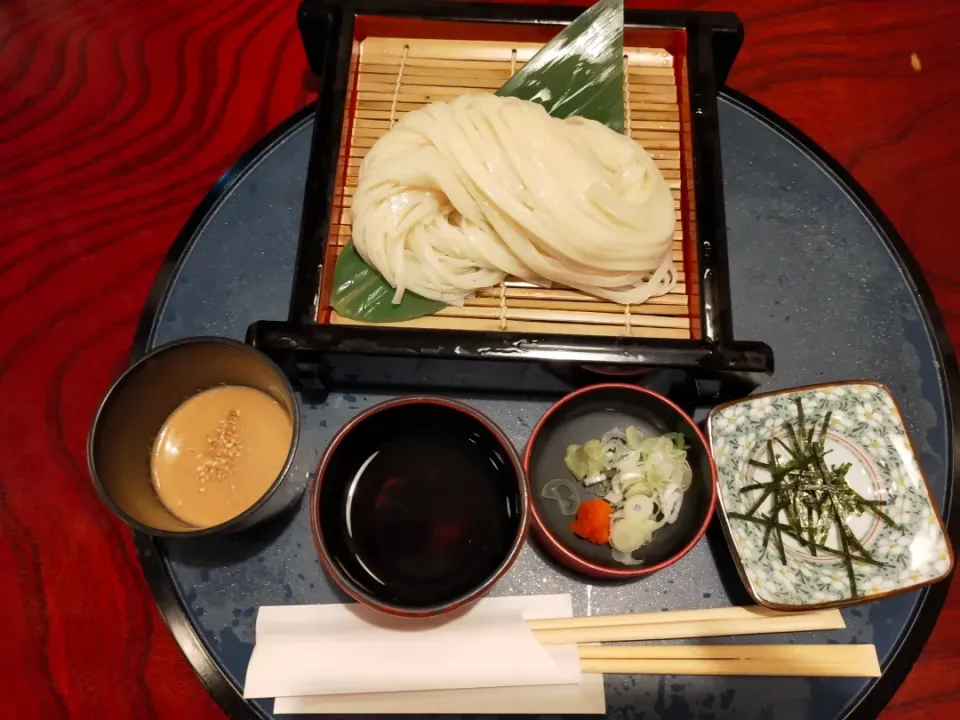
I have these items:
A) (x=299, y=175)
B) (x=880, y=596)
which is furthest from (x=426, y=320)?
(x=880, y=596)

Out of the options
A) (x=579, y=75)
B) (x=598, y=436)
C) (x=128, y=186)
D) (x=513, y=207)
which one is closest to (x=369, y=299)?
(x=513, y=207)

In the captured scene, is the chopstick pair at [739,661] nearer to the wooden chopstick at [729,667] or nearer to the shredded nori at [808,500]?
the wooden chopstick at [729,667]

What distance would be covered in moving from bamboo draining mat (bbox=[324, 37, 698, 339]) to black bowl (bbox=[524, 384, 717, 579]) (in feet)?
0.55

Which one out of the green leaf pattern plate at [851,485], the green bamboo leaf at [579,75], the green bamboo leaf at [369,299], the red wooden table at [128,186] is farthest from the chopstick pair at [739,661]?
the green bamboo leaf at [579,75]

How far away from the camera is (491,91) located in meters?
1.79

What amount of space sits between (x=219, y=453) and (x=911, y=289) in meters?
1.71

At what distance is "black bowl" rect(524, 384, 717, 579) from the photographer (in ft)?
4.25

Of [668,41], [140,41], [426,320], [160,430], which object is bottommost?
[160,430]

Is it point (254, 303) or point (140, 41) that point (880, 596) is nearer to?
point (254, 303)

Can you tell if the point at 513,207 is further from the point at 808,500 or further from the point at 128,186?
the point at 128,186

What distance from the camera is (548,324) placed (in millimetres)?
1536

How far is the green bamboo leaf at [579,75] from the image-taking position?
5.41ft

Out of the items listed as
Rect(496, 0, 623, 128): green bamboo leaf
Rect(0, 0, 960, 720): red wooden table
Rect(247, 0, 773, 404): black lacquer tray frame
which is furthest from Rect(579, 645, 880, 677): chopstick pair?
Rect(496, 0, 623, 128): green bamboo leaf

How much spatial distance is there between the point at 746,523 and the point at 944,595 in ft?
1.44
